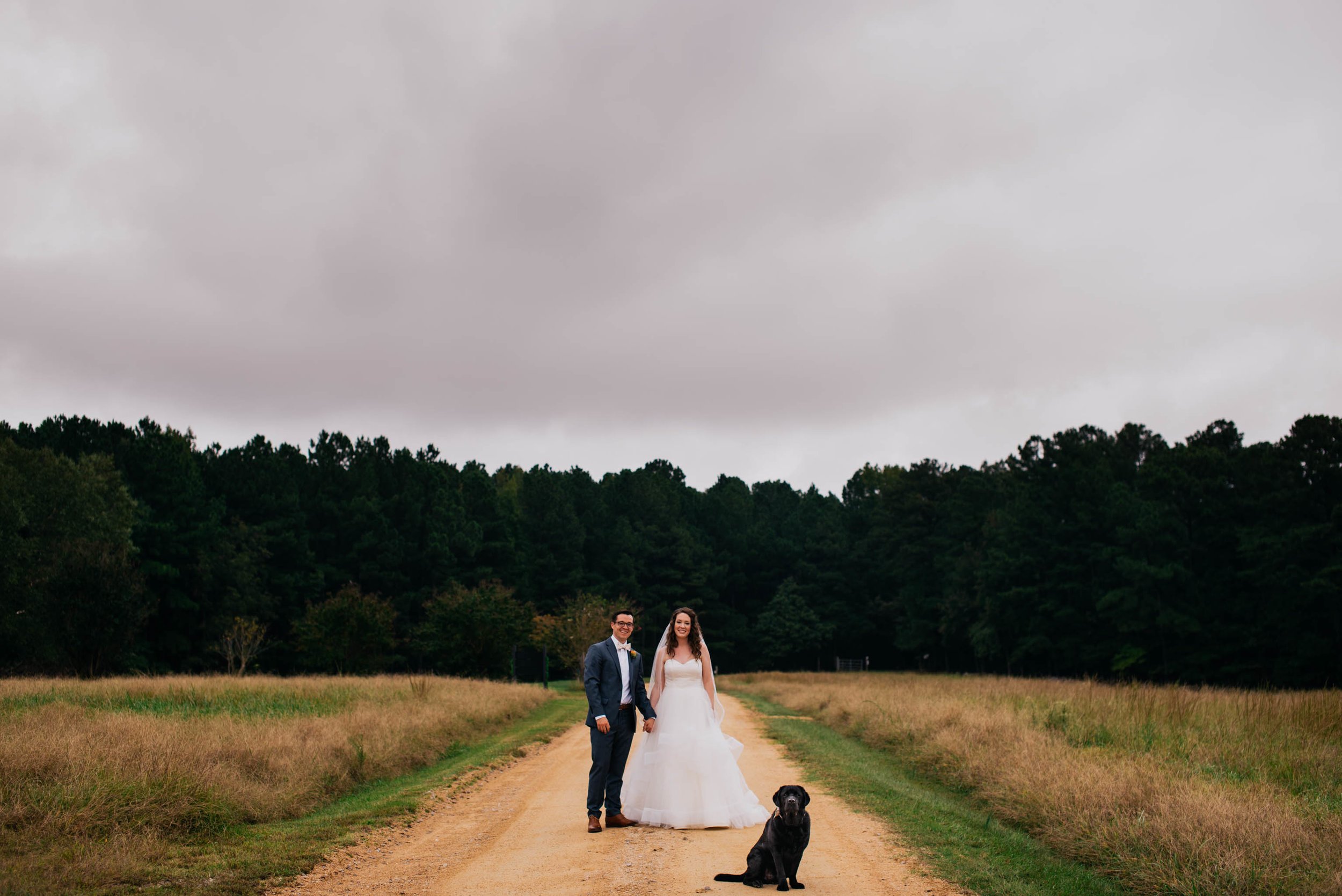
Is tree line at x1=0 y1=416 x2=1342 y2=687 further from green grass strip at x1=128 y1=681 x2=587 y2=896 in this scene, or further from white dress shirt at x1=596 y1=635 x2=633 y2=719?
white dress shirt at x1=596 y1=635 x2=633 y2=719

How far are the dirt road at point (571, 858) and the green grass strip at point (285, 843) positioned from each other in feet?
0.92

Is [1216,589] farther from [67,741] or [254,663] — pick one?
[254,663]

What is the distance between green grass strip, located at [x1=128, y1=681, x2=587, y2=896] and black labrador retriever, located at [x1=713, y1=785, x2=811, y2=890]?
383 cm

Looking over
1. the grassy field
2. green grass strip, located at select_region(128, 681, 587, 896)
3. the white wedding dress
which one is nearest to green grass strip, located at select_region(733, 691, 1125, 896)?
the white wedding dress

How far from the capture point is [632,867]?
7406 millimetres

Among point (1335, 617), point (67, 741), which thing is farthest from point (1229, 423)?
point (67, 741)

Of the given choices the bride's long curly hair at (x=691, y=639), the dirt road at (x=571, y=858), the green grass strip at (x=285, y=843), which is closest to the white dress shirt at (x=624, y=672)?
the bride's long curly hair at (x=691, y=639)

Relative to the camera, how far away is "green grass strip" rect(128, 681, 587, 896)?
23.8 ft

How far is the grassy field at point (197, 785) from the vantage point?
755 centimetres

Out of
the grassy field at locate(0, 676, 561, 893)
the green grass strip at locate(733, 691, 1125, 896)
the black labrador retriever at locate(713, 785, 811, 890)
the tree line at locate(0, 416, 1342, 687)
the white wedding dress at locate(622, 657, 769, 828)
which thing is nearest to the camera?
the black labrador retriever at locate(713, 785, 811, 890)

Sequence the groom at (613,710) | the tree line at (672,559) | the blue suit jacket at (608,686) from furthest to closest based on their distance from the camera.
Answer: the tree line at (672,559) → the blue suit jacket at (608,686) → the groom at (613,710)

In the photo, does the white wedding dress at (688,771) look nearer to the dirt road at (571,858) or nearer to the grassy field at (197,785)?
the dirt road at (571,858)

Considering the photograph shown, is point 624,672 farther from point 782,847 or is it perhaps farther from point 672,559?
point 672,559

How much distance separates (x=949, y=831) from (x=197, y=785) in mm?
8080
